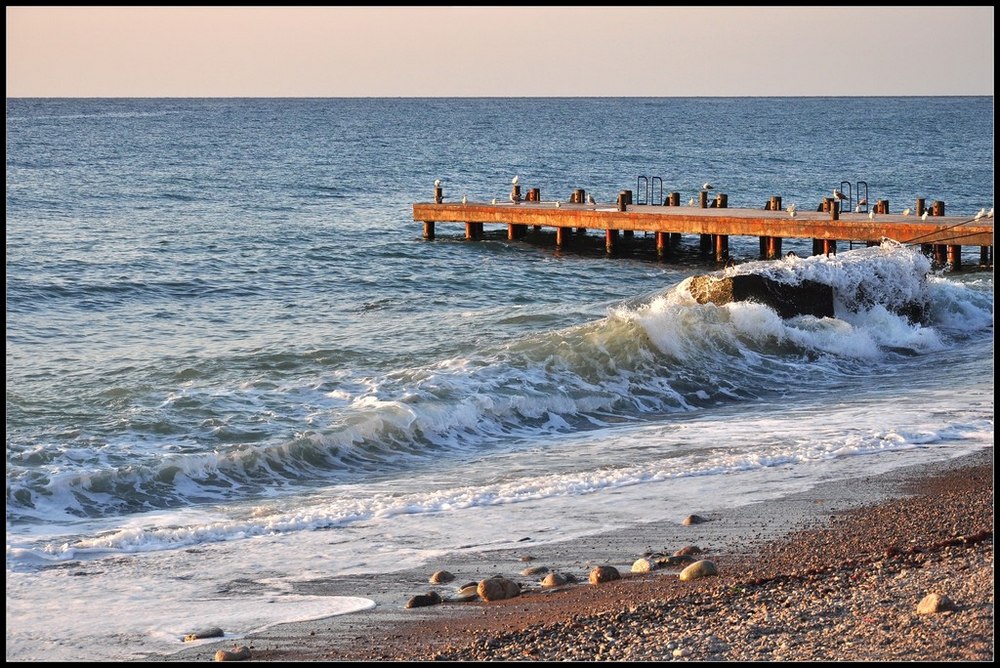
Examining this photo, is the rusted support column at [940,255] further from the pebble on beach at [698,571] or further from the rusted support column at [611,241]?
the pebble on beach at [698,571]

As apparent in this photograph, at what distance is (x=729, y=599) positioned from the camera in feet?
24.3

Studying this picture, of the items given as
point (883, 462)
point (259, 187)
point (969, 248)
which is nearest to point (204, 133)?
point (259, 187)

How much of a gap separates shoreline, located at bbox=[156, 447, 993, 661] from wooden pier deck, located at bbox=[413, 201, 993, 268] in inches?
655

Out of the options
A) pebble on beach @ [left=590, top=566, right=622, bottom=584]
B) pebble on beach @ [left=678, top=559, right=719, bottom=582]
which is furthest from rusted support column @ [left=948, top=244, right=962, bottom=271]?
pebble on beach @ [left=590, top=566, right=622, bottom=584]

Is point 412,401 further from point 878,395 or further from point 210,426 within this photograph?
point 878,395

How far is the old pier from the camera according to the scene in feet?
85.2

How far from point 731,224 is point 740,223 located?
220 millimetres

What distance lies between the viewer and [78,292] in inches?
936

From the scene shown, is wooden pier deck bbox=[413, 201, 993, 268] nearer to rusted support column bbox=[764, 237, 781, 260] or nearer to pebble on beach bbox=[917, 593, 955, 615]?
rusted support column bbox=[764, 237, 781, 260]

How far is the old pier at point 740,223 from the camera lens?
26.0 m

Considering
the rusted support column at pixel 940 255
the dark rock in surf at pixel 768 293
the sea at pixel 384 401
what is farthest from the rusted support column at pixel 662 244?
the dark rock in surf at pixel 768 293

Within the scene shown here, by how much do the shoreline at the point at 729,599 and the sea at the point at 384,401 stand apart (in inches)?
14.1

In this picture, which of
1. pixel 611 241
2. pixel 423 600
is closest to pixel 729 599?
pixel 423 600

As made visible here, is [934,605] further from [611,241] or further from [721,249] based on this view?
[611,241]
